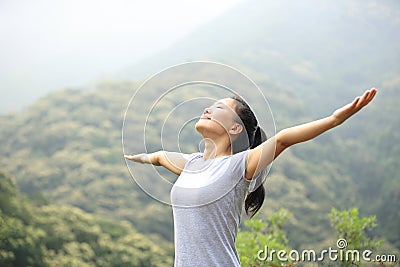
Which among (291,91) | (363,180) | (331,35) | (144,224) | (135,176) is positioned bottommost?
(135,176)

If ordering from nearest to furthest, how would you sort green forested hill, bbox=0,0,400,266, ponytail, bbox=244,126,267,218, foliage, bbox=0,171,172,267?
ponytail, bbox=244,126,267,218 → foliage, bbox=0,171,172,267 → green forested hill, bbox=0,0,400,266

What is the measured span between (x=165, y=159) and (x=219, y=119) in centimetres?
19

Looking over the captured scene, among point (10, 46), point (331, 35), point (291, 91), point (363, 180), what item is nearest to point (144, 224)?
point (363, 180)

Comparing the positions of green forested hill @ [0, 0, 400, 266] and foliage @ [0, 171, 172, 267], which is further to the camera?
green forested hill @ [0, 0, 400, 266]

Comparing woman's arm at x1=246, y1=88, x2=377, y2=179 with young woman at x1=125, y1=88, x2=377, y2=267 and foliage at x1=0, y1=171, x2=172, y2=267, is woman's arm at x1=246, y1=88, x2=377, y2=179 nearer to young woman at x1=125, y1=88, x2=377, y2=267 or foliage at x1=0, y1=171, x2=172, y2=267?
young woman at x1=125, y1=88, x2=377, y2=267

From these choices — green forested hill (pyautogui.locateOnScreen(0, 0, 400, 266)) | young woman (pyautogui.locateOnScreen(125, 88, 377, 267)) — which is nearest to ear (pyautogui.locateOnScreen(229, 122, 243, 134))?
young woman (pyautogui.locateOnScreen(125, 88, 377, 267))

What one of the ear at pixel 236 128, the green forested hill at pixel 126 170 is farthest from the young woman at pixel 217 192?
the green forested hill at pixel 126 170

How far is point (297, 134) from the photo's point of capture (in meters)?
0.93

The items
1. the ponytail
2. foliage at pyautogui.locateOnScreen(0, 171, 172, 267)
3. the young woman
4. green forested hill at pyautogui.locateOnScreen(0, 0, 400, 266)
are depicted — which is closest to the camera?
the young woman

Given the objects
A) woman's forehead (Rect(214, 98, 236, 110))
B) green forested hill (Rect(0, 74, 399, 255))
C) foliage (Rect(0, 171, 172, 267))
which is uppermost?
green forested hill (Rect(0, 74, 399, 255))

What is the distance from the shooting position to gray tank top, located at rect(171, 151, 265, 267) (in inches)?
39.9

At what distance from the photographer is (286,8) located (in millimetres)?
23562

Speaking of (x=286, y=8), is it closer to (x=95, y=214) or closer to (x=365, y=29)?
(x=365, y=29)

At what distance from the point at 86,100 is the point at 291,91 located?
7371 millimetres
